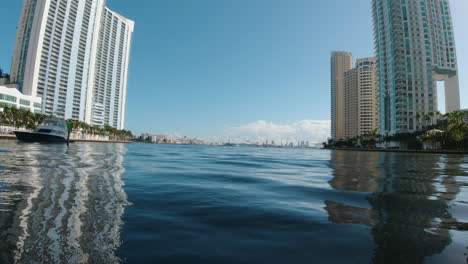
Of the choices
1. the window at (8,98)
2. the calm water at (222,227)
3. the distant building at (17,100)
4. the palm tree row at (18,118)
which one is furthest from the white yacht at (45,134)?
the window at (8,98)

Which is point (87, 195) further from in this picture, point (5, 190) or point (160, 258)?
point (160, 258)

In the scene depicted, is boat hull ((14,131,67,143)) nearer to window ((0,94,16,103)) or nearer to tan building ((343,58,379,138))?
window ((0,94,16,103))

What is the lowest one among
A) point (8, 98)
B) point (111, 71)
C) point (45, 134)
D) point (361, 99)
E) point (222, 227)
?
point (222, 227)

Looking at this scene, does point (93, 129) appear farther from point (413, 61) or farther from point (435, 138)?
point (413, 61)

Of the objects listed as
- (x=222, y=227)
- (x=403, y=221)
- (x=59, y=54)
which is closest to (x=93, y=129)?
(x=59, y=54)

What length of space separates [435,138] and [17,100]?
484 feet

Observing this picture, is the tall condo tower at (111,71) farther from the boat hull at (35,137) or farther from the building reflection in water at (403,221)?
the building reflection in water at (403,221)

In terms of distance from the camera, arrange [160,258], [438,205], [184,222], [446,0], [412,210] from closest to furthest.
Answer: [160,258], [184,222], [412,210], [438,205], [446,0]

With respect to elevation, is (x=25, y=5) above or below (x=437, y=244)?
above

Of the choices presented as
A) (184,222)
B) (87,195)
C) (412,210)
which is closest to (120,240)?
(184,222)

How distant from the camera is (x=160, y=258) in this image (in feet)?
7.84

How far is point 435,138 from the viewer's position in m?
64.0

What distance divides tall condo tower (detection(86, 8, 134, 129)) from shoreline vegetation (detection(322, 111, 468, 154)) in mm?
155811

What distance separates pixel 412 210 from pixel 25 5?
17338 cm
